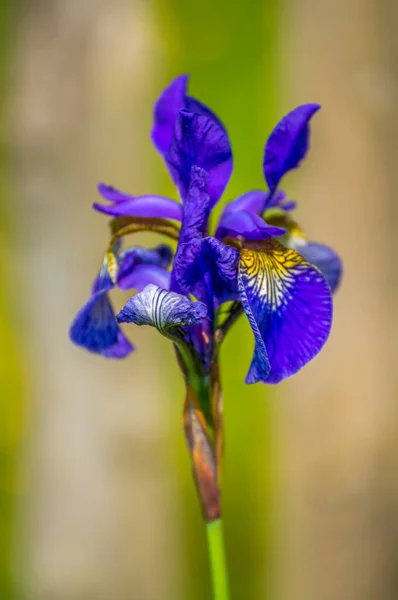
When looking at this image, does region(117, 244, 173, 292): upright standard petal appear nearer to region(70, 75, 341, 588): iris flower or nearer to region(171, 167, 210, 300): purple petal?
region(70, 75, 341, 588): iris flower

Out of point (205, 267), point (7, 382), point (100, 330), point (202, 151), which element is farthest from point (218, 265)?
point (7, 382)

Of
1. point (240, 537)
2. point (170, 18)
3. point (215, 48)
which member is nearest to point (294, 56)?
point (215, 48)

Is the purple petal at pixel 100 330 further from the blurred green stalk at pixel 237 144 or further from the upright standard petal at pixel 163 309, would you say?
the blurred green stalk at pixel 237 144

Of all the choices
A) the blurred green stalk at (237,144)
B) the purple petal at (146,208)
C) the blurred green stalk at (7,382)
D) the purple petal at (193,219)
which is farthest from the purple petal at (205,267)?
the blurred green stalk at (7,382)

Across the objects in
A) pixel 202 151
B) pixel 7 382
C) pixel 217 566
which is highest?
pixel 202 151

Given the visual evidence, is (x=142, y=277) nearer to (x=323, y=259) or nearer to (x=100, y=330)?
(x=100, y=330)

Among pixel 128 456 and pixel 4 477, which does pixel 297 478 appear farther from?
pixel 4 477
